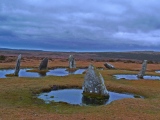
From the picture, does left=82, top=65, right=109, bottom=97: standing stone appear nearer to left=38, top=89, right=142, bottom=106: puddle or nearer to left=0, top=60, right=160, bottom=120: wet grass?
left=38, top=89, right=142, bottom=106: puddle

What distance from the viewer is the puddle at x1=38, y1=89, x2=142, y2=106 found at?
25.8 meters

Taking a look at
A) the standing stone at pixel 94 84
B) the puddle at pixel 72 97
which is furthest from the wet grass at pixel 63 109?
the standing stone at pixel 94 84

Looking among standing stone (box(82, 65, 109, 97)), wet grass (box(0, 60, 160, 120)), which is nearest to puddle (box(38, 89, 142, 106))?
standing stone (box(82, 65, 109, 97))

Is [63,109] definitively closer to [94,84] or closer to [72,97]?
[72,97]

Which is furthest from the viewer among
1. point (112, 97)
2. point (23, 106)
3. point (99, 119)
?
point (112, 97)

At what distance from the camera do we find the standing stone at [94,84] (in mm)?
28594

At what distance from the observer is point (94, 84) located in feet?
95.5

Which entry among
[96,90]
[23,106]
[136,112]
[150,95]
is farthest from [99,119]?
[150,95]

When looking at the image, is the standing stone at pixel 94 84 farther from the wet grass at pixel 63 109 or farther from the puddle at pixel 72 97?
the wet grass at pixel 63 109

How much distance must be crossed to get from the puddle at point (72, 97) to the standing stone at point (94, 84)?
3.43ft

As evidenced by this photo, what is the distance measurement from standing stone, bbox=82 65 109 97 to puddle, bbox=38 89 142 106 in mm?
1046

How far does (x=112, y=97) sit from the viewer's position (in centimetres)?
2877

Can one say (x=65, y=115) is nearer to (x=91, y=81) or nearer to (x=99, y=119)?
(x=99, y=119)

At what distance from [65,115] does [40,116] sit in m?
2.02
